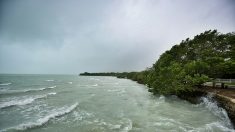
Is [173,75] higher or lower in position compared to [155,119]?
higher

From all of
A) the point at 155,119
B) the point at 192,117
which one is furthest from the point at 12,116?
the point at 192,117

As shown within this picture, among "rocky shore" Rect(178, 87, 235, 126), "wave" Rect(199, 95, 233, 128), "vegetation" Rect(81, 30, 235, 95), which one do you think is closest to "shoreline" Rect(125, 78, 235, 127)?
"rocky shore" Rect(178, 87, 235, 126)

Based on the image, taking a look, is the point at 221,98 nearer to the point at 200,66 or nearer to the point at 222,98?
the point at 222,98

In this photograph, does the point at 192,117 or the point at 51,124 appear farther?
the point at 192,117

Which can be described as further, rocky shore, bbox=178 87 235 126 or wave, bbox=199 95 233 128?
rocky shore, bbox=178 87 235 126

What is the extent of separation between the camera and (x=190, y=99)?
20859mm

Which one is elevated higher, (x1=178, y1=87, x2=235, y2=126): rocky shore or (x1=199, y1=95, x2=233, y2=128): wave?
(x1=178, y1=87, x2=235, y2=126): rocky shore

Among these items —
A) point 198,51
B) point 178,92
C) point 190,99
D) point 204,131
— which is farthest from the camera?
point 198,51

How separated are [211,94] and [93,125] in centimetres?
1264

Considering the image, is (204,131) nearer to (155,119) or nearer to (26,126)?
(155,119)

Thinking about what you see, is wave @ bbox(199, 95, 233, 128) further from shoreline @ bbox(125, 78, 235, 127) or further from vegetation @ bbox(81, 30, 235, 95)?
vegetation @ bbox(81, 30, 235, 95)

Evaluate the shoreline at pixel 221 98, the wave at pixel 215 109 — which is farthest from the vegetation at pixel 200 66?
the wave at pixel 215 109

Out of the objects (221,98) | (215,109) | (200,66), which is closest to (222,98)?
(221,98)

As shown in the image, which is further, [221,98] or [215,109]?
[215,109]
